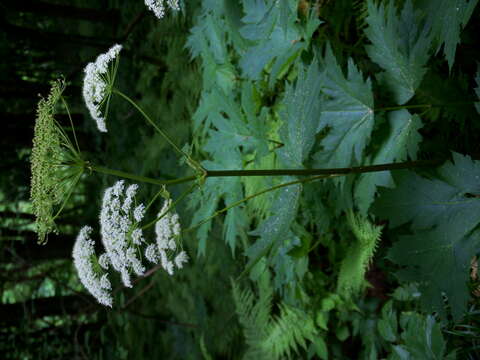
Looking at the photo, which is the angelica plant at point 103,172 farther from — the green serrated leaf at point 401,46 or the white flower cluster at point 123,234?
the green serrated leaf at point 401,46

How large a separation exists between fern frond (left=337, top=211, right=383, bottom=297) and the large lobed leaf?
0.59 m

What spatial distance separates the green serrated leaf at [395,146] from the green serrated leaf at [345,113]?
0.27 feet

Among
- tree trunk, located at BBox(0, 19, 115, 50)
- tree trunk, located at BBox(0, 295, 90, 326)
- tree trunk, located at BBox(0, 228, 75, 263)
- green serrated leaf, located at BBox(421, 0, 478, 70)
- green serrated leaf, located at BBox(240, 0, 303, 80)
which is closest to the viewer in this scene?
green serrated leaf, located at BBox(421, 0, 478, 70)

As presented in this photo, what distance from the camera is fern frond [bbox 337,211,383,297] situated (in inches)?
73.2

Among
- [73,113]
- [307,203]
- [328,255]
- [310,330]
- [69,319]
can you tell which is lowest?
[69,319]

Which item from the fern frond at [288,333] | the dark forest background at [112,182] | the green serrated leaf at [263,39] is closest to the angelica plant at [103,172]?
the green serrated leaf at [263,39]

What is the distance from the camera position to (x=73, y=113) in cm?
480

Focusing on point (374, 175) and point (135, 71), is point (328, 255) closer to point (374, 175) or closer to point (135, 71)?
point (374, 175)

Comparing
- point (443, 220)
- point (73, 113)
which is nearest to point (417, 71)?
point (443, 220)

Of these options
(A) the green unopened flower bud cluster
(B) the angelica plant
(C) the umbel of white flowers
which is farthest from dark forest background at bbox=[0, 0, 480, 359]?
(A) the green unopened flower bud cluster

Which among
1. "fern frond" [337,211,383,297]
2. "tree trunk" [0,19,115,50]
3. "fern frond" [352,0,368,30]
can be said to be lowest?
"fern frond" [337,211,383,297]

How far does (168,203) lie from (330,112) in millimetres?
506

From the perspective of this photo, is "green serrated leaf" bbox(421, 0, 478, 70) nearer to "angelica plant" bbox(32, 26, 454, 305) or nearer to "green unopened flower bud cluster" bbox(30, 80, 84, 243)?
"angelica plant" bbox(32, 26, 454, 305)

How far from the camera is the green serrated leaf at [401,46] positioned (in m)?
1.26
